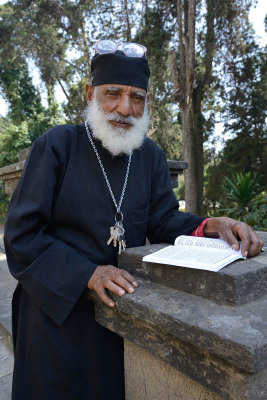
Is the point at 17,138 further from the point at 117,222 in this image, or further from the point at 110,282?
the point at 110,282

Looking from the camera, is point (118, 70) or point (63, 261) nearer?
point (63, 261)

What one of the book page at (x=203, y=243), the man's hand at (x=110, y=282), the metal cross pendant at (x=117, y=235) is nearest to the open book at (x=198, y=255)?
the book page at (x=203, y=243)

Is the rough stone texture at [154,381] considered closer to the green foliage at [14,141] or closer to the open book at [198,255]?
the open book at [198,255]

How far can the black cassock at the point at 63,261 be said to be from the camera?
4.20ft

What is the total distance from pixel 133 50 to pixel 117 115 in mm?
458

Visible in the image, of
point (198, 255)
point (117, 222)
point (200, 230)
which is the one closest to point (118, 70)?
point (117, 222)

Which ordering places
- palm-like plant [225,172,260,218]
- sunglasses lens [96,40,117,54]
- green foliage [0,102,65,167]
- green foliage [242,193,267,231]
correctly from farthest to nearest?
green foliage [0,102,65,167], palm-like plant [225,172,260,218], green foliage [242,193,267,231], sunglasses lens [96,40,117,54]

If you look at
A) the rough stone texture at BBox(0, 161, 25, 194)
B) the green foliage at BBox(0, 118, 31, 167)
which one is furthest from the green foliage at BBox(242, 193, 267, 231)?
the green foliage at BBox(0, 118, 31, 167)

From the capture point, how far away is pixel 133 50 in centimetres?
175

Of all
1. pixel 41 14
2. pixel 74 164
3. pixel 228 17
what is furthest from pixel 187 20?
pixel 74 164

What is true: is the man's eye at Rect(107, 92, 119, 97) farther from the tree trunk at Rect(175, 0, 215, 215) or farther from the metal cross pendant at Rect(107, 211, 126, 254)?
the tree trunk at Rect(175, 0, 215, 215)

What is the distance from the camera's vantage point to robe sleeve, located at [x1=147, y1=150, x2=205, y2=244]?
5.36 ft

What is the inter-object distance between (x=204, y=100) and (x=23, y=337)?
36.9ft

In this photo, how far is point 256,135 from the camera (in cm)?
1080
